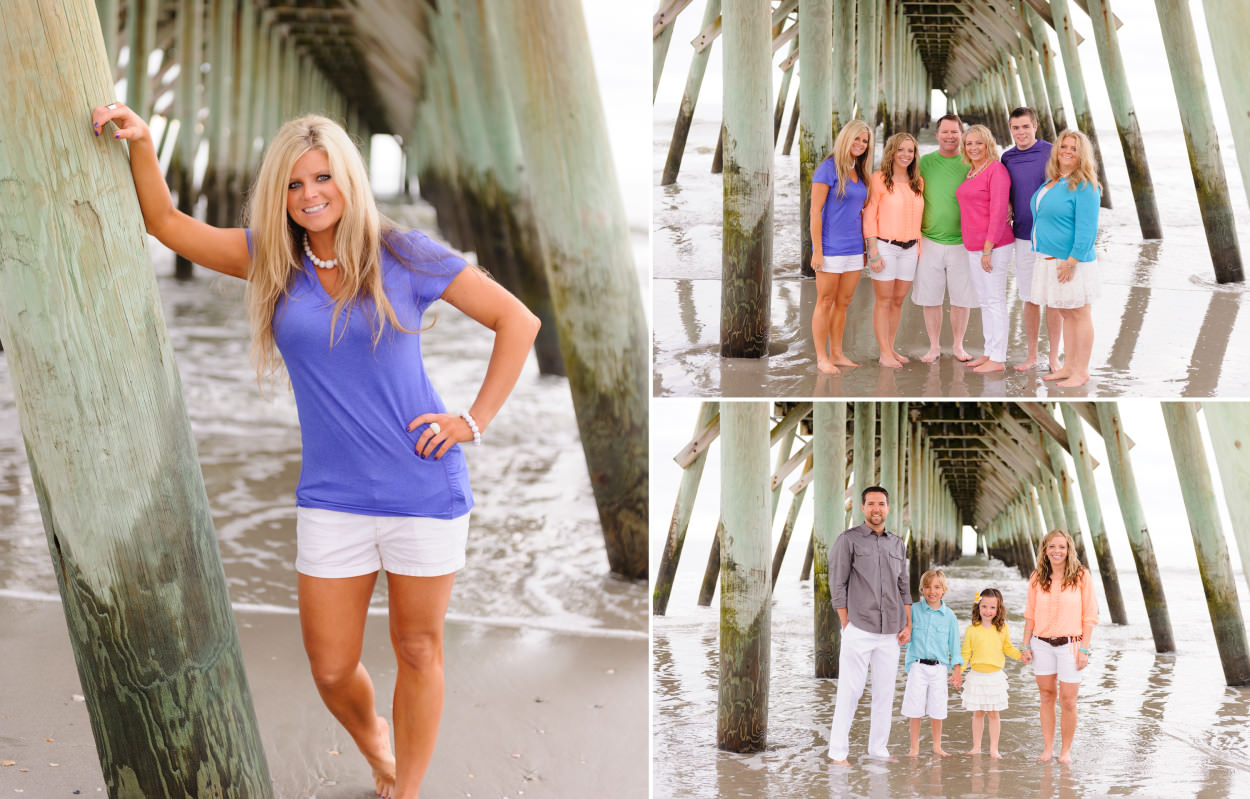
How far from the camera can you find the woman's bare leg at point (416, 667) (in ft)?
7.22

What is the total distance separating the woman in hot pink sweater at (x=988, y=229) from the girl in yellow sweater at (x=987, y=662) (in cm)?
97

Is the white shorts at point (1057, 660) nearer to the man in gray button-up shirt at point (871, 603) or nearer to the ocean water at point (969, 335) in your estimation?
the man in gray button-up shirt at point (871, 603)

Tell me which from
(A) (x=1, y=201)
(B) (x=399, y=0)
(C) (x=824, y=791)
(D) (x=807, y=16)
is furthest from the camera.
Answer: (B) (x=399, y=0)

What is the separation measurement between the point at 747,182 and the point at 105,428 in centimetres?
255

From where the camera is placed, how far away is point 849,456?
11.3 metres

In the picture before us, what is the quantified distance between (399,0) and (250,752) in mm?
→ 11827

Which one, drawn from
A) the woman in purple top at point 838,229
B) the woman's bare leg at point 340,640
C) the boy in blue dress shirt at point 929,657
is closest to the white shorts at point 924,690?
the boy in blue dress shirt at point 929,657

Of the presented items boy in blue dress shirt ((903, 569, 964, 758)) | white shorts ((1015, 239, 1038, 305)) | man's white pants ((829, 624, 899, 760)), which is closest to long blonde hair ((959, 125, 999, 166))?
white shorts ((1015, 239, 1038, 305))

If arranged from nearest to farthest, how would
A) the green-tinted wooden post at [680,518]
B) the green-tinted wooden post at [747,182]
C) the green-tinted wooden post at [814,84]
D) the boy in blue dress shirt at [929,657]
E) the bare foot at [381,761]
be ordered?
the bare foot at [381,761] → the green-tinted wooden post at [747,182] → the boy in blue dress shirt at [929,657] → the green-tinted wooden post at [814,84] → the green-tinted wooden post at [680,518]

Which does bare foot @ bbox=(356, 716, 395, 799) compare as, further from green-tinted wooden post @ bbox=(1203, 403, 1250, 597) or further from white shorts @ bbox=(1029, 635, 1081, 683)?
green-tinted wooden post @ bbox=(1203, 403, 1250, 597)

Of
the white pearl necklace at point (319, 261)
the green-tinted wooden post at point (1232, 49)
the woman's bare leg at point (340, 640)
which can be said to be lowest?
the woman's bare leg at point (340, 640)

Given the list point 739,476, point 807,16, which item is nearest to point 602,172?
point 739,476

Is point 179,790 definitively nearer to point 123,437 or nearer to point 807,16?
point 123,437

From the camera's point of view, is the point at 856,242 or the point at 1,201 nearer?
the point at 1,201
